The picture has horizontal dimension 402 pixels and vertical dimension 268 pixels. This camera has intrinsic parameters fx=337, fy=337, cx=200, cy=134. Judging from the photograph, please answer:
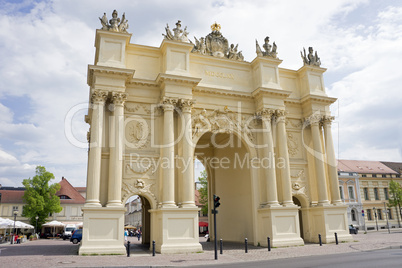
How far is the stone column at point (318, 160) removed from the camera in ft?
78.5

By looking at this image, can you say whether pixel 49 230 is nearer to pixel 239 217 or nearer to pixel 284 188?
A: pixel 239 217

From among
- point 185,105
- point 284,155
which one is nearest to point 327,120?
point 284,155

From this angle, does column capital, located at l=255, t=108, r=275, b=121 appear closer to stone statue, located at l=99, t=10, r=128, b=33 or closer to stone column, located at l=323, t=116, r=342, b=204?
stone column, located at l=323, t=116, r=342, b=204

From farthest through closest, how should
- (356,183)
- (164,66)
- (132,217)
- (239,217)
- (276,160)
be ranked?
(132,217)
(356,183)
(239,217)
(276,160)
(164,66)

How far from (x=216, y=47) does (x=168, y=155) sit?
31.8 feet

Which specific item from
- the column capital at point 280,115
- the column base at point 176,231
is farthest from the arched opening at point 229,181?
the column base at point 176,231

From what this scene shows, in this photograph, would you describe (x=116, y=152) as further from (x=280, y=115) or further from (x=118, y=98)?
(x=280, y=115)

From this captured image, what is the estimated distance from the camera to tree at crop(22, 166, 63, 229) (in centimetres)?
5025

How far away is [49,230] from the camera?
56.3 metres

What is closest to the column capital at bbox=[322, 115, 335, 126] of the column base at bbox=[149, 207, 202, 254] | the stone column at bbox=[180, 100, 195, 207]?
the stone column at bbox=[180, 100, 195, 207]

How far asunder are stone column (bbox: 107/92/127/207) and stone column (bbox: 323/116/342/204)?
15.2 metres

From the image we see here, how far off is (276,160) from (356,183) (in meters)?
35.8

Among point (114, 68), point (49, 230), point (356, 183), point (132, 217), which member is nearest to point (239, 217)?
point (114, 68)

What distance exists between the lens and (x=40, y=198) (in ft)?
166
